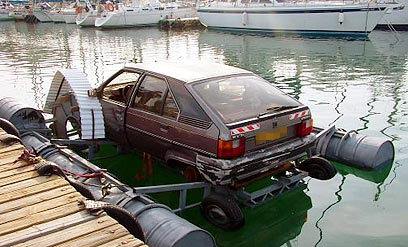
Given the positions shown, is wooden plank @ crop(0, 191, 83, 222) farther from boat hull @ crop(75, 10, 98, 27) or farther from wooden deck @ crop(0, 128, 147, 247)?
boat hull @ crop(75, 10, 98, 27)

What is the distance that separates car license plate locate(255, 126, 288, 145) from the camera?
5715 millimetres

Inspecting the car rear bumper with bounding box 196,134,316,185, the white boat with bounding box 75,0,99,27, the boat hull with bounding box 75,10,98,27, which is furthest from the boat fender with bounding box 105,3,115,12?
the car rear bumper with bounding box 196,134,316,185

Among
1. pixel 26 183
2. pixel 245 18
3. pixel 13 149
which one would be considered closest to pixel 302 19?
pixel 245 18

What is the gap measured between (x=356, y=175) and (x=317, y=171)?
73 centimetres

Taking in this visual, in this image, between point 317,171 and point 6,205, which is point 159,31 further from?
point 6,205

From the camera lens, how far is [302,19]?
31844mm

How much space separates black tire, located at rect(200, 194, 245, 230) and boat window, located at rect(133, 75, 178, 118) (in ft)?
4.11

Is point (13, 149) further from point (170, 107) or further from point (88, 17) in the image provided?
point (88, 17)

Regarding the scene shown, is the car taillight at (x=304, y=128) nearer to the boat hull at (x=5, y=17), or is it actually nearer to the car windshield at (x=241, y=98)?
the car windshield at (x=241, y=98)

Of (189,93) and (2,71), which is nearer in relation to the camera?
(189,93)

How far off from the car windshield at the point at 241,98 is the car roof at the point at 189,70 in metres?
0.18

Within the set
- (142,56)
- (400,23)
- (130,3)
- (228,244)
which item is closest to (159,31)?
(130,3)

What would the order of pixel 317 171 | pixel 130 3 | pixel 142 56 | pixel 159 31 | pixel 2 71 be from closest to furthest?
pixel 317 171, pixel 2 71, pixel 142 56, pixel 159 31, pixel 130 3

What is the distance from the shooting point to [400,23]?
34.0 meters
